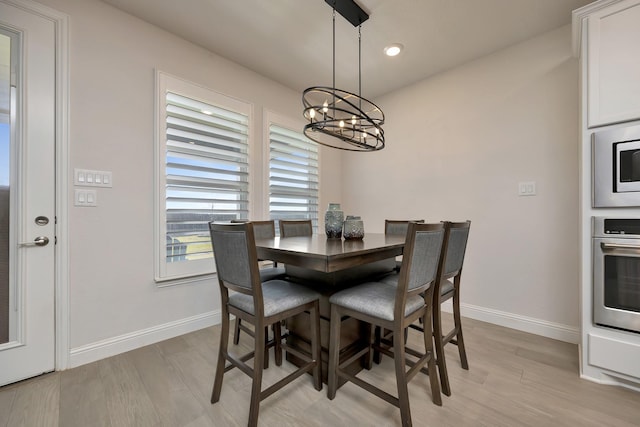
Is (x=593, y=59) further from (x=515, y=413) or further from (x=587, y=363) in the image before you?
(x=515, y=413)

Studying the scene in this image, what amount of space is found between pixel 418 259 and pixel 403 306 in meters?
0.24

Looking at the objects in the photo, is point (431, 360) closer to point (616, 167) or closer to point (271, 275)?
point (271, 275)

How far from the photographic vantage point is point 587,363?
1711 mm

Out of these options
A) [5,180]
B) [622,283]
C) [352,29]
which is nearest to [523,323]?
[622,283]

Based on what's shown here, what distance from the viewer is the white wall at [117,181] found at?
191 cm

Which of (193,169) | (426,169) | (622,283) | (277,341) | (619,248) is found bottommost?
(277,341)

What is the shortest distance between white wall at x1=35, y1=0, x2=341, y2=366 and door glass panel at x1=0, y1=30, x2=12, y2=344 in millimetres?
291

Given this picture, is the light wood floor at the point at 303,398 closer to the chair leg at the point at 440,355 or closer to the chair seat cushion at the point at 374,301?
the chair leg at the point at 440,355

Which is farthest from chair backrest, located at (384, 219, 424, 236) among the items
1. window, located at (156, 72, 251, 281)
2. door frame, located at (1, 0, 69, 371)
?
door frame, located at (1, 0, 69, 371)

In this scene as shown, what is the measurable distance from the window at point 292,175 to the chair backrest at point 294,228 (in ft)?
1.74

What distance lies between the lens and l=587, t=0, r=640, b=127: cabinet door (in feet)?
5.16

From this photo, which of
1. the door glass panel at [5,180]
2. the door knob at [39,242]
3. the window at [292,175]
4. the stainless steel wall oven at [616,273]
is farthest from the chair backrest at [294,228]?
the stainless steel wall oven at [616,273]

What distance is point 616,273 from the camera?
5.32 ft

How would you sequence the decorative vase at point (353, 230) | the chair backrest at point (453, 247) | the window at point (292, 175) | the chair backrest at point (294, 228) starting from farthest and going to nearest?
the window at point (292, 175)
the chair backrest at point (294, 228)
the decorative vase at point (353, 230)
the chair backrest at point (453, 247)
